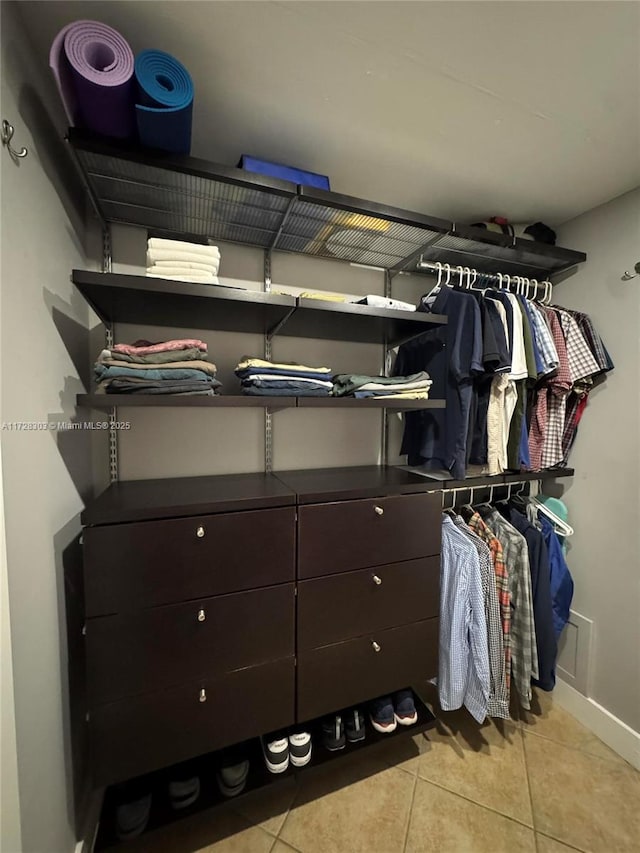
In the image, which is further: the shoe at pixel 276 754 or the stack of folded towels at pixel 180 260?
the shoe at pixel 276 754

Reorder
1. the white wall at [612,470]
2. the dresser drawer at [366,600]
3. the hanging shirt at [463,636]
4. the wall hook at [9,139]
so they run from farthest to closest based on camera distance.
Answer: the white wall at [612,470], the hanging shirt at [463,636], the dresser drawer at [366,600], the wall hook at [9,139]

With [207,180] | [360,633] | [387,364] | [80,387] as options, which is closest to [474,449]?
[387,364]

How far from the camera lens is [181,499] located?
1020mm

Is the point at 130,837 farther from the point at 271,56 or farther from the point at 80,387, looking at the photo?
the point at 271,56

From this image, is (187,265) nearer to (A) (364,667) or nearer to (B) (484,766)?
(A) (364,667)

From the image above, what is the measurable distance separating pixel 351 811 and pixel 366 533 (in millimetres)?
1012

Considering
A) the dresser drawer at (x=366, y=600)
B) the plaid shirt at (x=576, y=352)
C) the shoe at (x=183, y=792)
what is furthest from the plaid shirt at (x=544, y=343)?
the shoe at (x=183, y=792)

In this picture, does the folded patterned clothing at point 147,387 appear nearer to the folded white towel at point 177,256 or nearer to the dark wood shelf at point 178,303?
the dark wood shelf at point 178,303

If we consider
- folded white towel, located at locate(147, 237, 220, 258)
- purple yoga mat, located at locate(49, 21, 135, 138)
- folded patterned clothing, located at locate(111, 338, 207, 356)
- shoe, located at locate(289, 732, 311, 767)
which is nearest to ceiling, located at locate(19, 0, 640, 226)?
purple yoga mat, located at locate(49, 21, 135, 138)

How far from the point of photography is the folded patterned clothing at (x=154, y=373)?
2.97ft

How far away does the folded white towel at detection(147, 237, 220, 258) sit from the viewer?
94 centimetres

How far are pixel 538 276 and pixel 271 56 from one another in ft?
5.13

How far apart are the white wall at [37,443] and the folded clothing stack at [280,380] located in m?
0.54

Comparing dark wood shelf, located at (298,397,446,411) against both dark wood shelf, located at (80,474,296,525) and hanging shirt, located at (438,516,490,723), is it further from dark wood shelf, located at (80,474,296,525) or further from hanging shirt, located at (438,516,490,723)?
hanging shirt, located at (438,516,490,723)
